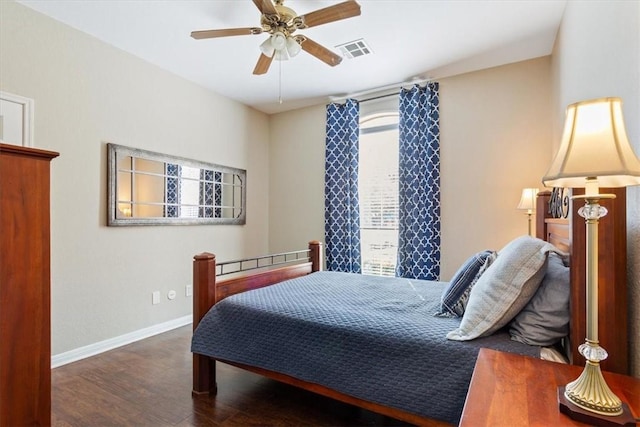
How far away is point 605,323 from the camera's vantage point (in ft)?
3.56

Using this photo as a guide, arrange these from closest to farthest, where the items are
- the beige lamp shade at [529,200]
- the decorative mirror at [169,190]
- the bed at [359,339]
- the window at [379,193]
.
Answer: the bed at [359,339] → the beige lamp shade at [529,200] → the decorative mirror at [169,190] → the window at [379,193]

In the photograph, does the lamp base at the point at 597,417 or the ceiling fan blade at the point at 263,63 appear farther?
the ceiling fan blade at the point at 263,63

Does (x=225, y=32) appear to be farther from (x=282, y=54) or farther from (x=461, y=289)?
(x=461, y=289)

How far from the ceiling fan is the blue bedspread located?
1721mm

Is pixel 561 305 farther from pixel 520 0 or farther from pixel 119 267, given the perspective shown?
pixel 119 267

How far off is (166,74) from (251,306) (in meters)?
2.82

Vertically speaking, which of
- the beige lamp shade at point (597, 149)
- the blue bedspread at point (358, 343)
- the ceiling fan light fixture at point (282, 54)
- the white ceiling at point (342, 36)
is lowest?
the blue bedspread at point (358, 343)

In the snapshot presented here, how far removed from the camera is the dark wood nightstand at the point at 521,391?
0.85 m

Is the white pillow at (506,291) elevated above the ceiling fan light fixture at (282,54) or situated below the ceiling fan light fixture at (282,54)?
below

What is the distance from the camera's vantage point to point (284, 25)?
2.20 m

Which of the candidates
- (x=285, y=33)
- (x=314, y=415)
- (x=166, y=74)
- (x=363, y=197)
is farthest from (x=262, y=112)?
(x=314, y=415)

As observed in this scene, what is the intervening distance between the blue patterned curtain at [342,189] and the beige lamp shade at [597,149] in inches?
128

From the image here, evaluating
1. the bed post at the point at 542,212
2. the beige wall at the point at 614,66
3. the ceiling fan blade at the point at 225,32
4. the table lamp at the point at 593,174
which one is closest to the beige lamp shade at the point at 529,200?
the bed post at the point at 542,212

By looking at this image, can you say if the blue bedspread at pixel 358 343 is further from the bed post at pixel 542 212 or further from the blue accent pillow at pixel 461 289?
the bed post at pixel 542 212
